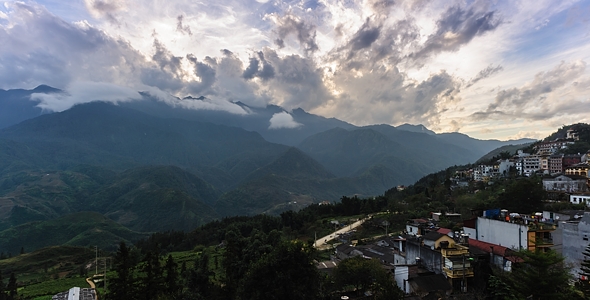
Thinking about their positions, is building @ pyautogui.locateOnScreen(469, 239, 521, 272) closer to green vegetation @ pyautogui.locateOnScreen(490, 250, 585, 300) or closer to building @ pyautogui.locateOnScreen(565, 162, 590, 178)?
green vegetation @ pyautogui.locateOnScreen(490, 250, 585, 300)

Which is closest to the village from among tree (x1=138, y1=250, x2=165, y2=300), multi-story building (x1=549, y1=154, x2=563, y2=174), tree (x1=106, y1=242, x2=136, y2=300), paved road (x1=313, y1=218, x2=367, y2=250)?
tree (x1=138, y1=250, x2=165, y2=300)

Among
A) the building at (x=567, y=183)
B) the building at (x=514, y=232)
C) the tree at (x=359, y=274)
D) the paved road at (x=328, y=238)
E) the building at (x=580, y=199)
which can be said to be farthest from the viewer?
the building at (x=567, y=183)

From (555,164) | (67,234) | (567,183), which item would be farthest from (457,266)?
(67,234)

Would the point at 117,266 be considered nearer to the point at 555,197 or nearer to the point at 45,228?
the point at 555,197

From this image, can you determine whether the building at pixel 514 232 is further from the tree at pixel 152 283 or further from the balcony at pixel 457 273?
the tree at pixel 152 283

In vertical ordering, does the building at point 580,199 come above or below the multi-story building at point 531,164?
below

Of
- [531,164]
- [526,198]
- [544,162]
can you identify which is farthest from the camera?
[531,164]

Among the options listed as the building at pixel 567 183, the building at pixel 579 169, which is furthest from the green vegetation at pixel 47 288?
the building at pixel 579 169

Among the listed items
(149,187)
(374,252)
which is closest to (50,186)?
(149,187)

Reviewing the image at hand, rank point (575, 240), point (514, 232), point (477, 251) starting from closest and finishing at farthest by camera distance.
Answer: point (575, 240) < point (477, 251) < point (514, 232)

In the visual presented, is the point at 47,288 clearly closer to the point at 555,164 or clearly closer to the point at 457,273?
the point at 457,273

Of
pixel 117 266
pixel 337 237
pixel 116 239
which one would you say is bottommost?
pixel 116 239
